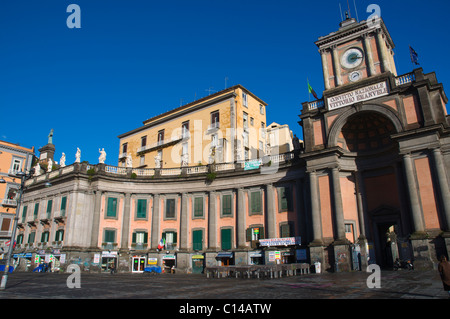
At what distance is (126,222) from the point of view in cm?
3650

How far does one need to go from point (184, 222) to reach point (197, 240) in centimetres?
239

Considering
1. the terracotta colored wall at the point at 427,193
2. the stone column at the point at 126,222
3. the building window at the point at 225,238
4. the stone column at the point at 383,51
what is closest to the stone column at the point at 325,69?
the stone column at the point at 383,51

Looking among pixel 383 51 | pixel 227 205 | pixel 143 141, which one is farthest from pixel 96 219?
pixel 383 51

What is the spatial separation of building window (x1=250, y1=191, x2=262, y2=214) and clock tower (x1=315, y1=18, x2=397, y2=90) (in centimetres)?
1249

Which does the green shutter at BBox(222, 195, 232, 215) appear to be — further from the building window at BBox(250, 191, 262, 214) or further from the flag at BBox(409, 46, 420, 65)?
the flag at BBox(409, 46, 420, 65)

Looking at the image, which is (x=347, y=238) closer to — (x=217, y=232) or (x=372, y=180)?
(x=372, y=180)

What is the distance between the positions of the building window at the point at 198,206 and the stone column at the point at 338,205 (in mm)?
14740

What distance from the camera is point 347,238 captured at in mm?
28469

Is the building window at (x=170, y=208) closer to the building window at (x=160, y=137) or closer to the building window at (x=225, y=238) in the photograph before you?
the building window at (x=225, y=238)

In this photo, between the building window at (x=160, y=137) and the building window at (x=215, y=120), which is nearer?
the building window at (x=215, y=120)

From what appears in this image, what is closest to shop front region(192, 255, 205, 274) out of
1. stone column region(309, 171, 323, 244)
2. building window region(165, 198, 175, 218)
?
building window region(165, 198, 175, 218)

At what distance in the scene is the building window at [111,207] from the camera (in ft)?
118

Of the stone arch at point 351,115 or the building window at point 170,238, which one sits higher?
the stone arch at point 351,115
